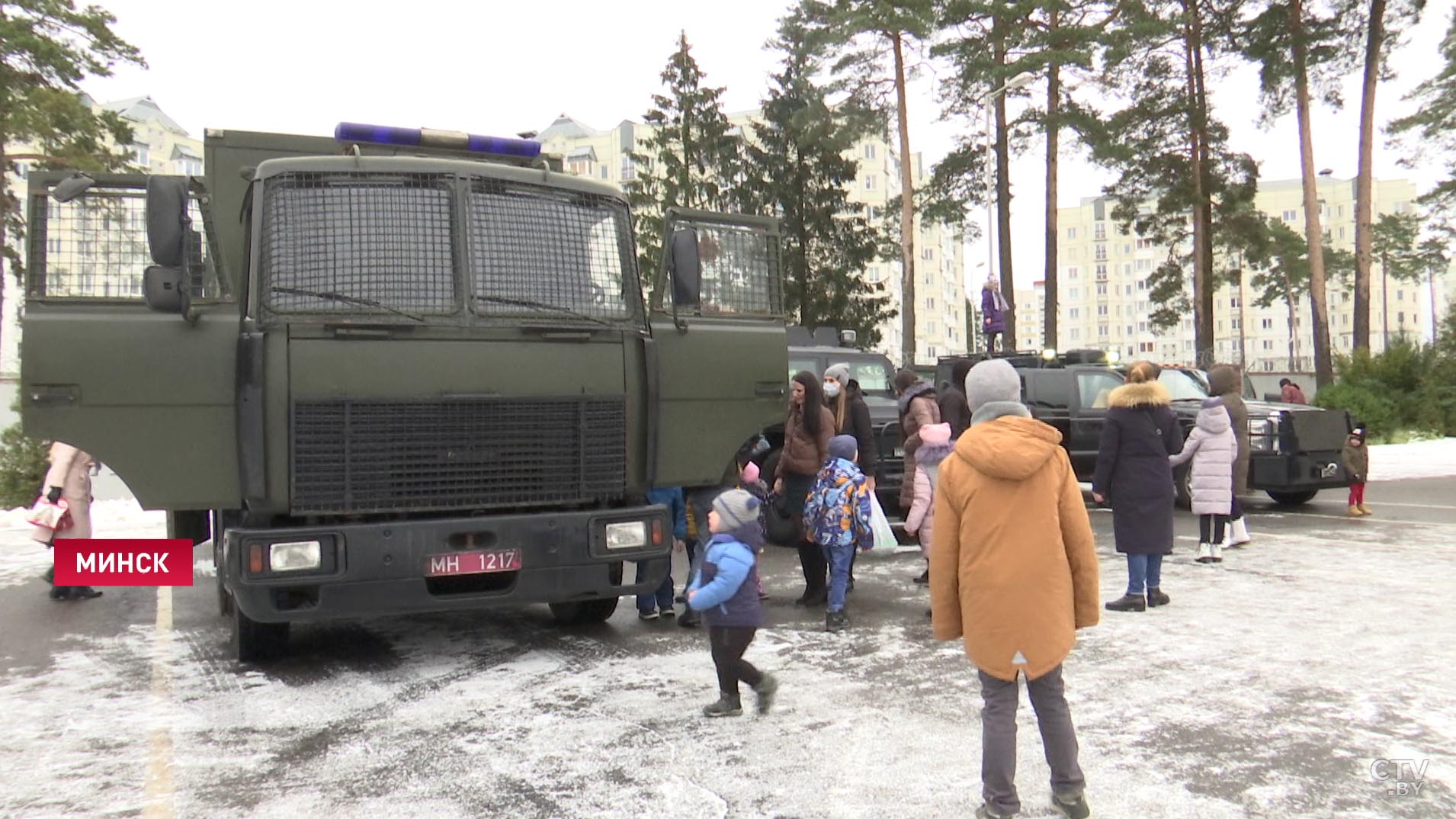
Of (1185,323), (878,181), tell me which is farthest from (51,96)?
(1185,323)

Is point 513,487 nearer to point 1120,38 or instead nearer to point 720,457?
point 720,457

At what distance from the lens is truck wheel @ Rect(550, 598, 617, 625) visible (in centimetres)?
745

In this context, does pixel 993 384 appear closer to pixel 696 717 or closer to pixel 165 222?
pixel 696 717

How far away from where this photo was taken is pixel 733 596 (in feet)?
17.0

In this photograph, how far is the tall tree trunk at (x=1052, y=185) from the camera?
2748 cm

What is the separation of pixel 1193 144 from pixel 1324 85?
13.0ft

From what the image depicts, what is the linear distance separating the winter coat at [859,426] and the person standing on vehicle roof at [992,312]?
891cm

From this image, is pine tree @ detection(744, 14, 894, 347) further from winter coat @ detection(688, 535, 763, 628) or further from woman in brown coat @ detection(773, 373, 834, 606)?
winter coat @ detection(688, 535, 763, 628)

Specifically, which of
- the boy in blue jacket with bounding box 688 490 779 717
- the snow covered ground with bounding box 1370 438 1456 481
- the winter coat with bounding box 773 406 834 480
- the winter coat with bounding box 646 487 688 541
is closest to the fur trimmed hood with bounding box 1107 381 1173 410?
the winter coat with bounding box 773 406 834 480

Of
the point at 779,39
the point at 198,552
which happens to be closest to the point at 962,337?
the point at 779,39

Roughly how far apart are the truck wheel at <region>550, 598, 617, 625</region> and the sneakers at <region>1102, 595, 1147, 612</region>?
10.8 feet

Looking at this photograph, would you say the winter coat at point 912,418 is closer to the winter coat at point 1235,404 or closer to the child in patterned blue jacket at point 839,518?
the child in patterned blue jacket at point 839,518

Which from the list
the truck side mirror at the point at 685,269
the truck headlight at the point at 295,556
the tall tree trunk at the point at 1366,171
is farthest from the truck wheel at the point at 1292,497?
the tall tree trunk at the point at 1366,171

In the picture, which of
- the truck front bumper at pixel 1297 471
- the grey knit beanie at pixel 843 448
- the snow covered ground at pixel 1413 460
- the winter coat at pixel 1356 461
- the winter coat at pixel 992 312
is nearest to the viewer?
the grey knit beanie at pixel 843 448
